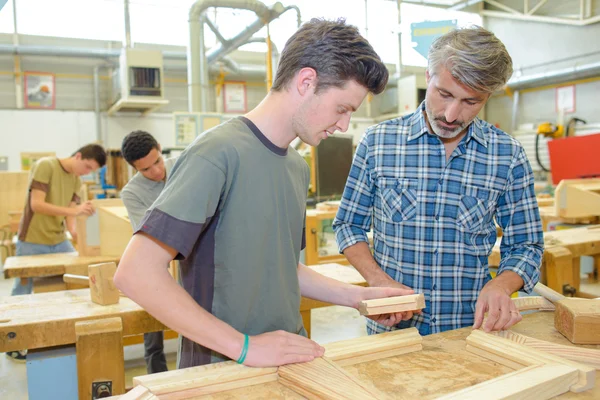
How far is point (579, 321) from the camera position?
1.14m

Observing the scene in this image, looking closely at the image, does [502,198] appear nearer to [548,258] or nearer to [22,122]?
[548,258]

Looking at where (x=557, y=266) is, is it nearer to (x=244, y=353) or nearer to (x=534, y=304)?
(x=534, y=304)

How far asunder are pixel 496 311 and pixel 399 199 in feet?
1.32

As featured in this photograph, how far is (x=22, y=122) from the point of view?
788 centimetres

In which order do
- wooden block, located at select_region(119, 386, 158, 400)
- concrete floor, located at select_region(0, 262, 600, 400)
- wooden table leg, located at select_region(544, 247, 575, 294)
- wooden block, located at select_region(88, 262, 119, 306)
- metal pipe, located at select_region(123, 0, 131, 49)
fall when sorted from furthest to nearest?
metal pipe, located at select_region(123, 0, 131, 49)
concrete floor, located at select_region(0, 262, 600, 400)
wooden table leg, located at select_region(544, 247, 575, 294)
wooden block, located at select_region(88, 262, 119, 306)
wooden block, located at select_region(119, 386, 158, 400)

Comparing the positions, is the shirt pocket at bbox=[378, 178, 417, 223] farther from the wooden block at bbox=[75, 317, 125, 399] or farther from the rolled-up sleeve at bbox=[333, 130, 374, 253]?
the wooden block at bbox=[75, 317, 125, 399]

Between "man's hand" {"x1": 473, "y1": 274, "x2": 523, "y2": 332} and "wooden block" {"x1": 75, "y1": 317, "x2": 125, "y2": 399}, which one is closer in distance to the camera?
"man's hand" {"x1": 473, "y1": 274, "x2": 523, "y2": 332}

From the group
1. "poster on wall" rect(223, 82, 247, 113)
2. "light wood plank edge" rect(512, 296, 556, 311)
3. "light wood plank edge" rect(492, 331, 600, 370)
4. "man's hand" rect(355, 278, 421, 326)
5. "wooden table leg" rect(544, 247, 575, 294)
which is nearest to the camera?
"light wood plank edge" rect(492, 331, 600, 370)

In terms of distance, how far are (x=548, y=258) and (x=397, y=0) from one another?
763 centimetres

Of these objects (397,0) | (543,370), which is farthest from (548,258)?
(397,0)

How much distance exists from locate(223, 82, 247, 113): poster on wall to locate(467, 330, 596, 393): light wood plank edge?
8.48 meters

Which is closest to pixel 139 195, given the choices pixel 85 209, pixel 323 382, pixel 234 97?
pixel 85 209

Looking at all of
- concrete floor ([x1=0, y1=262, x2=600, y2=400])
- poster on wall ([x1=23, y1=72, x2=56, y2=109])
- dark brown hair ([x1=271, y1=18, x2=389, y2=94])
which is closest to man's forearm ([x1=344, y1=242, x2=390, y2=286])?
dark brown hair ([x1=271, y1=18, x2=389, y2=94])

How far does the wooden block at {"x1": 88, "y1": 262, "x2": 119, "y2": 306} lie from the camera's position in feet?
6.08
